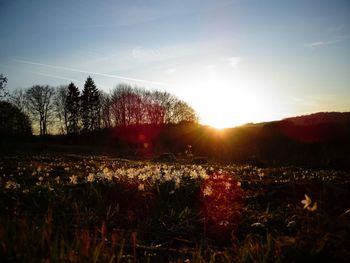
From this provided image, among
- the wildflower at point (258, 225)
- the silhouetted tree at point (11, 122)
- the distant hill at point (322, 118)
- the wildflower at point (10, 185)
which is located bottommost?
the wildflower at point (258, 225)

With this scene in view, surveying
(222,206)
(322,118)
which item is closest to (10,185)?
(222,206)

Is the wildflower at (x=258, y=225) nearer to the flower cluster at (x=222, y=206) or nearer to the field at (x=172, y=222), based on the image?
the field at (x=172, y=222)

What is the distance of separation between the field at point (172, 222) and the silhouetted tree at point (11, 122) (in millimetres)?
36235

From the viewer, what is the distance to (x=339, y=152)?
1161 inches

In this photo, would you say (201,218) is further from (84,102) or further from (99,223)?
(84,102)

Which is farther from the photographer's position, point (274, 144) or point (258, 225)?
point (274, 144)

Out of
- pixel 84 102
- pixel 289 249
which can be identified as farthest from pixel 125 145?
pixel 289 249

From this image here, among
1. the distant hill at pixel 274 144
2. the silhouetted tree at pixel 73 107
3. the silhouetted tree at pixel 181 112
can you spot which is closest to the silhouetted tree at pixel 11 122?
the distant hill at pixel 274 144

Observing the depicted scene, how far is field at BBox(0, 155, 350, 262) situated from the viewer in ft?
11.4

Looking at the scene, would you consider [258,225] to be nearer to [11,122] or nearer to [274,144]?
[274,144]

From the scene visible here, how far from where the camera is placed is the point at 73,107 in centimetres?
7512

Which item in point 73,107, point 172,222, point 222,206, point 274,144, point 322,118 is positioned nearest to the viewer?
point 172,222

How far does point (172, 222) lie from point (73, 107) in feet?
241

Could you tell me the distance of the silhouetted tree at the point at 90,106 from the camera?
243 ft
